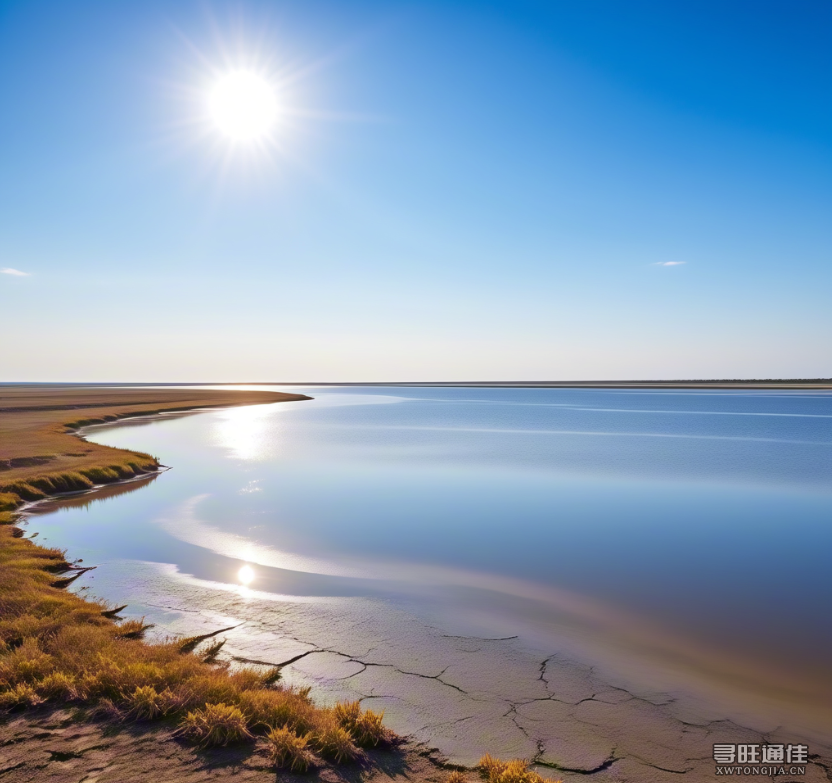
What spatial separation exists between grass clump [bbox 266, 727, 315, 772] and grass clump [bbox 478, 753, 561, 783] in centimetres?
191

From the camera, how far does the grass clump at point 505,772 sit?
5871mm

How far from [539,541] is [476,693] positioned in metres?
9.62

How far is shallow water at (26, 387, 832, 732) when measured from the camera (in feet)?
35.7

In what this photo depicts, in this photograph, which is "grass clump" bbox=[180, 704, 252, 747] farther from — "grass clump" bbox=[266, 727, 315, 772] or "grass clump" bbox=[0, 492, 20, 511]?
"grass clump" bbox=[0, 492, 20, 511]

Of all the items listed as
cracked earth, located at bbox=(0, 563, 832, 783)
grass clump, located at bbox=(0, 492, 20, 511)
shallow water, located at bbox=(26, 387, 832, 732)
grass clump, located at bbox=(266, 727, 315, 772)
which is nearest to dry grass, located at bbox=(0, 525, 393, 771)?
grass clump, located at bbox=(266, 727, 315, 772)

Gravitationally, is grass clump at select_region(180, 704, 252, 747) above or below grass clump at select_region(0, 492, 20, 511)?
above

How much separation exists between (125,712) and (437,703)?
13.3ft

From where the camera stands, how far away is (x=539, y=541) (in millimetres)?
17281

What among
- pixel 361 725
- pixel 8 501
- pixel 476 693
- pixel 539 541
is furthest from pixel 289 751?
pixel 8 501

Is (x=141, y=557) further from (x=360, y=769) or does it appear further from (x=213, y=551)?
(x=360, y=769)

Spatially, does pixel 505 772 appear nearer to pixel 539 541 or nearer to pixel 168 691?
pixel 168 691

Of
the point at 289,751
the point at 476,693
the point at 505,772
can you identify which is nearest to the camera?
the point at 505,772

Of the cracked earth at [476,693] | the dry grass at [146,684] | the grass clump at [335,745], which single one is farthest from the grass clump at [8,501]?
the grass clump at [335,745]

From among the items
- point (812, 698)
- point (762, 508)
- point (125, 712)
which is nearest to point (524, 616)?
point (812, 698)
